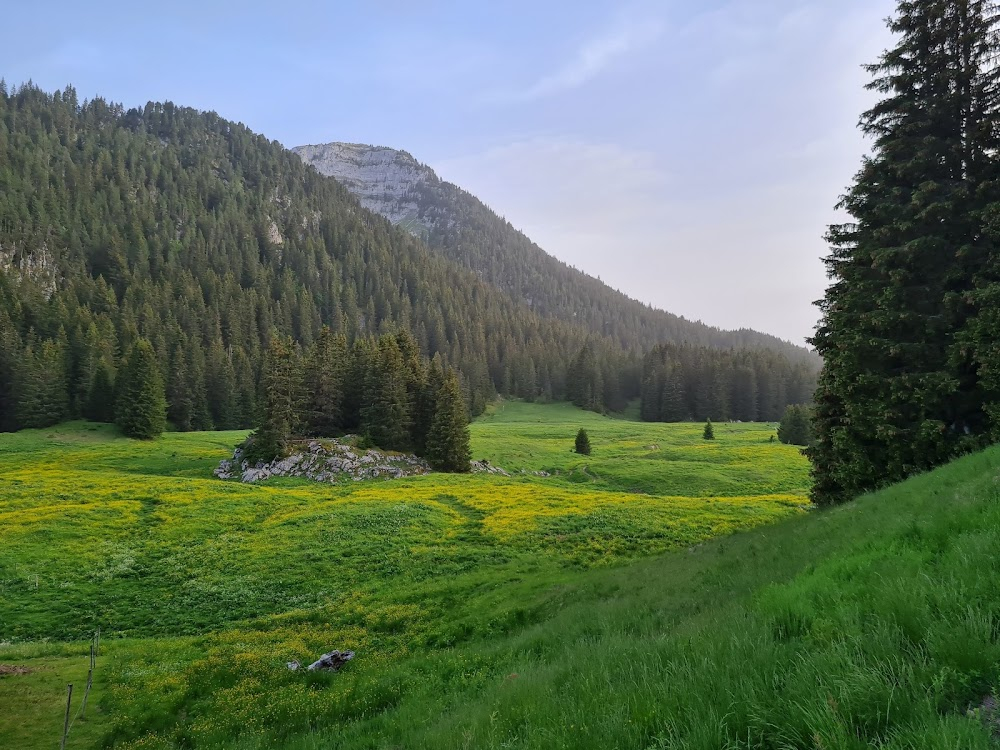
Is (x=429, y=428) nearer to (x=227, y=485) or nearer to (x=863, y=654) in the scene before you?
(x=227, y=485)

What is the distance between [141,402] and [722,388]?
120 meters

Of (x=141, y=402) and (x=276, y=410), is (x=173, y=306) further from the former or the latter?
(x=276, y=410)

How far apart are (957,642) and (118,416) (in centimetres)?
8601

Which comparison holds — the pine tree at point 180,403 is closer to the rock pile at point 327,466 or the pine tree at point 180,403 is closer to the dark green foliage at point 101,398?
the dark green foliage at point 101,398

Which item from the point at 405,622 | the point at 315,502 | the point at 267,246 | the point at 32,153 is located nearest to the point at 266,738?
the point at 405,622

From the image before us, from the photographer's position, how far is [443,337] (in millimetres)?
164375

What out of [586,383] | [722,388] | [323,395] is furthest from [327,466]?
[722,388]

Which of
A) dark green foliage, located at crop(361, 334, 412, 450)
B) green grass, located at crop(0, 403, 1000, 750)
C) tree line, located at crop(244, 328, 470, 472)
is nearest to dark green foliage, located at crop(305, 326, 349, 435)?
tree line, located at crop(244, 328, 470, 472)

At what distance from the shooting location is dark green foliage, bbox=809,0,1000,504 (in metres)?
15.7

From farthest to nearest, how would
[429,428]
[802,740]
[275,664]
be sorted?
[429,428] < [275,664] < [802,740]

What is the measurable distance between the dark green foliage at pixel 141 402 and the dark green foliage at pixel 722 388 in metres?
107

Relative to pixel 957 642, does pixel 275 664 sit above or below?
below

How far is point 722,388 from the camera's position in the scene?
412ft

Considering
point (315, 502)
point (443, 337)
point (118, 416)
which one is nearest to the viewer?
point (315, 502)
